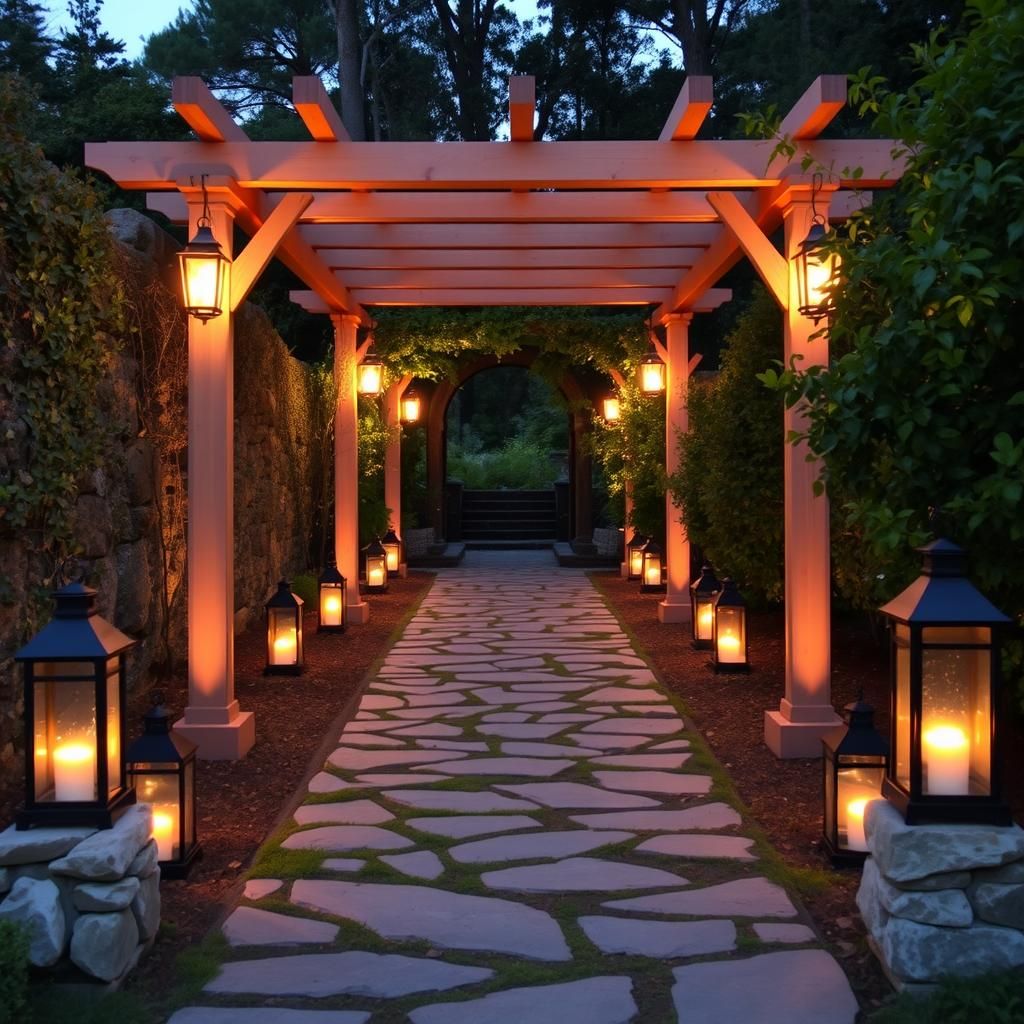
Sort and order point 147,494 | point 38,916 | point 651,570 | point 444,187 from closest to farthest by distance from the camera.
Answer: point 38,916, point 444,187, point 147,494, point 651,570

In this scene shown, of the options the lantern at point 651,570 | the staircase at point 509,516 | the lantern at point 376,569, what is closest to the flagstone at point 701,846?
the lantern at point 651,570

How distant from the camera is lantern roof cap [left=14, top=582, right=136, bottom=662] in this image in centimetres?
300

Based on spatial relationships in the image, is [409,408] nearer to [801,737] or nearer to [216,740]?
[216,740]

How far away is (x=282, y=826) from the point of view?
14.1 ft

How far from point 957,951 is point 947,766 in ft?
1.51

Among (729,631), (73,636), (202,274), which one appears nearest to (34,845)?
(73,636)

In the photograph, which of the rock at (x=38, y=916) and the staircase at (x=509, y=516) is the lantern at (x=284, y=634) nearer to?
the rock at (x=38, y=916)

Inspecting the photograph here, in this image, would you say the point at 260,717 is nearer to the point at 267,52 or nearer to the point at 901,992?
the point at 901,992

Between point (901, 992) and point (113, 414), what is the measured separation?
15.0 ft

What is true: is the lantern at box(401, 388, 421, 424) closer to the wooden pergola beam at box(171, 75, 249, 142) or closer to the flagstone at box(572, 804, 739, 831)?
the wooden pergola beam at box(171, 75, 249, 142)

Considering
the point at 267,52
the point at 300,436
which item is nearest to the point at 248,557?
the point at 300,436

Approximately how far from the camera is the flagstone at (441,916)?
3191 millimetres

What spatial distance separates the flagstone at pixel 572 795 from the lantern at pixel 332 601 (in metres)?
4.36

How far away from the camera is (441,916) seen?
3396 mm
